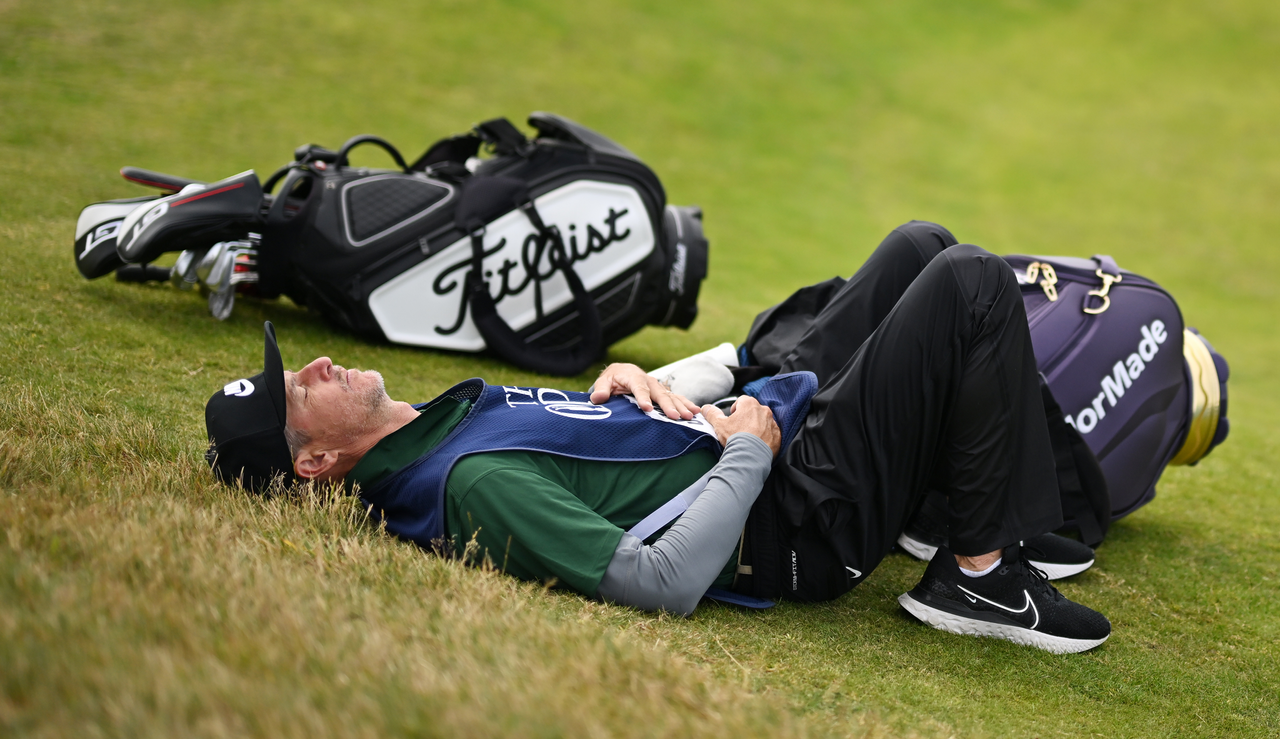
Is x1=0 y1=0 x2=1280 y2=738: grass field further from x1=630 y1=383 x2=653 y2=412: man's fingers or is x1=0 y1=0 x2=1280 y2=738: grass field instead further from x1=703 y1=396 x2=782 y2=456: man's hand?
x1=630 y1=383 x2=653 y2=412: man's fingers

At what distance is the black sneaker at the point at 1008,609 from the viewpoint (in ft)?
8.22

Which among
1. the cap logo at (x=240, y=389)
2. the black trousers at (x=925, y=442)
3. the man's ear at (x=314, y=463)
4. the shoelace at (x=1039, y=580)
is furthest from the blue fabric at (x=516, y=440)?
the shoelace at (x=1039, y=580)

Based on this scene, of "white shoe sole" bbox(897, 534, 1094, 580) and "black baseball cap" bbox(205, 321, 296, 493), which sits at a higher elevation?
"black baseball cap" bbox(205, 321, 296, 493)

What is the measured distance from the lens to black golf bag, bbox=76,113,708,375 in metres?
4.02

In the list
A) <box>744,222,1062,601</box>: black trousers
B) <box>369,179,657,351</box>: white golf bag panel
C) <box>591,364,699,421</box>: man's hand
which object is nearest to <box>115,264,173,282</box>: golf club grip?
<box>369,179,657,351</box>: white golf bag panel

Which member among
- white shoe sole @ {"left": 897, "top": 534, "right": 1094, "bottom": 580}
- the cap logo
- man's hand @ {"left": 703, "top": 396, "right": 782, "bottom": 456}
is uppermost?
man's hand @ {"left": 703, "top": 396, "right": 782, "bottom": 456}

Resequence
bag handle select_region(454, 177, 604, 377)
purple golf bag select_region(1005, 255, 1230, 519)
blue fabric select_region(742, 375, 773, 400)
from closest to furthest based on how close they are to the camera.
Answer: blue fabric select_region(742, 375, 773, 400), purple golf bag select_region(1005, 255, 1230, 519), bag handle select_region(454, 177, 604, 377)

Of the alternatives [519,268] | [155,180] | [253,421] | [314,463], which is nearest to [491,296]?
[519,268]

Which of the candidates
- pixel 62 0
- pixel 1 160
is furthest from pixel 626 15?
pixel 1 160

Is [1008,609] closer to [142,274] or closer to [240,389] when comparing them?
[240,389]

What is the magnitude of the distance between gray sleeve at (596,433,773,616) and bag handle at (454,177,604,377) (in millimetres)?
2162

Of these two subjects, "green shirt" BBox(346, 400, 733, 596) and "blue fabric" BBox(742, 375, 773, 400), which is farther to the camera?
"blue fabric" BBox(742, 375, 773, 400)

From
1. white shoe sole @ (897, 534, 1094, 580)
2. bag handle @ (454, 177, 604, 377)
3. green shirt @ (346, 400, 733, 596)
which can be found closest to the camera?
green shirt @ (346, 400, 733, 596)

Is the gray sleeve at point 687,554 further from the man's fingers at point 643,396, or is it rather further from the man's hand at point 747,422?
the man's fingers at point 643,396
